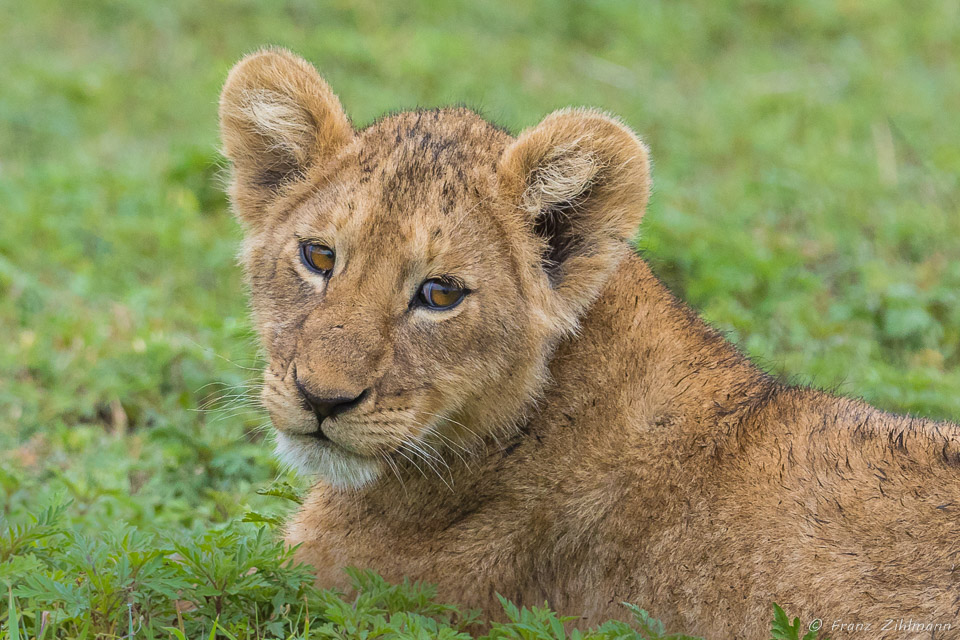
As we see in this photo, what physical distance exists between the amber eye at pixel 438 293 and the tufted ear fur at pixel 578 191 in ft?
1.41

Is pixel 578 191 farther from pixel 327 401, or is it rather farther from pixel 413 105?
pixel 413 105

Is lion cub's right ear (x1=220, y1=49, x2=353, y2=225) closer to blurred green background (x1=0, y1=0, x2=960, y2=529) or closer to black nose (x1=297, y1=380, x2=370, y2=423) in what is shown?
blurred green background (x1=0, y1=0, x2=960, y2=529)

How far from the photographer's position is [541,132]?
13.7ft

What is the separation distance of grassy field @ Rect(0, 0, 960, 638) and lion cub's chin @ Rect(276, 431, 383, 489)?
0.33 metres

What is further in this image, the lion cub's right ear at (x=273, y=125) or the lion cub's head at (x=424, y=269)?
the lion cub's right ear at (x=273, y=125)

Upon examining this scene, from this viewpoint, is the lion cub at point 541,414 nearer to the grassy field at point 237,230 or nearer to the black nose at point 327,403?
the black nose at point 327,403

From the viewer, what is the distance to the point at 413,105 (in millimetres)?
Result: 10648

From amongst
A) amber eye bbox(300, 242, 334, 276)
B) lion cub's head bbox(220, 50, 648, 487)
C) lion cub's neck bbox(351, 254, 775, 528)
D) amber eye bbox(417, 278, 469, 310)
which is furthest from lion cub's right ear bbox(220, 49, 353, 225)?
lion cub's neck bbox(351, 254, 775, 528)

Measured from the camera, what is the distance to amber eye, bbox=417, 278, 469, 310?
4.06 meters

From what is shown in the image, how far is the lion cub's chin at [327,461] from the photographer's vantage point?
4.02 meters

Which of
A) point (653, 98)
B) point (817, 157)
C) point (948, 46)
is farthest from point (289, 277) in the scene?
point (948, 46)


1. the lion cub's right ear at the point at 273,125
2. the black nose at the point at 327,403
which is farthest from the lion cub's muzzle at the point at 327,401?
the lion cub's right ear at the point at 273,125

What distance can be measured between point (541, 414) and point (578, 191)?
866 millimetres

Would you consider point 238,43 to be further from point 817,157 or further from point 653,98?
point 817,157
